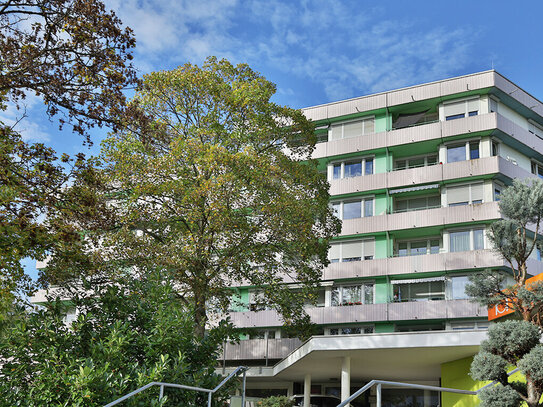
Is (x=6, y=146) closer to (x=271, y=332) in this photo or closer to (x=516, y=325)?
(x=516, y=325)

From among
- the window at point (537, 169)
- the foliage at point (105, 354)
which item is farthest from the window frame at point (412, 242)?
the foliage at point (105, 354)

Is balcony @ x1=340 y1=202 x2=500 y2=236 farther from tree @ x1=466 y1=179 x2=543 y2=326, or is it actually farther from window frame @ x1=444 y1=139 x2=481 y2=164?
tree @ x1=466 y1=179 x2=543 y2=326

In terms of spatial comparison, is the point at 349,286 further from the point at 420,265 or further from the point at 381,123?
the point at 381,123

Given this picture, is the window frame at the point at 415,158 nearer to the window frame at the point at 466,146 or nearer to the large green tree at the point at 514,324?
the window frame at the point at 466,146

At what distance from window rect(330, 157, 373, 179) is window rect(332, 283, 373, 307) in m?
6.63

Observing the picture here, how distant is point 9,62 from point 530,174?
28803 mm

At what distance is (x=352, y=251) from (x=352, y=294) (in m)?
2.45

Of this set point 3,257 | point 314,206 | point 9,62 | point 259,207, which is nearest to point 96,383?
point 3,257

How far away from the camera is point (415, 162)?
34.8m

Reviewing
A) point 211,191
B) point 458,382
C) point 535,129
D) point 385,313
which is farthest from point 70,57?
point 535,129

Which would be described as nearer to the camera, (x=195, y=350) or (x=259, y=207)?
(x=195, y=350)

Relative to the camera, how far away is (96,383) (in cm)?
948

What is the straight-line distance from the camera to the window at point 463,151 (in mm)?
31984

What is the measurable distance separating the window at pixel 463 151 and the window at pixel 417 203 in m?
2.29
